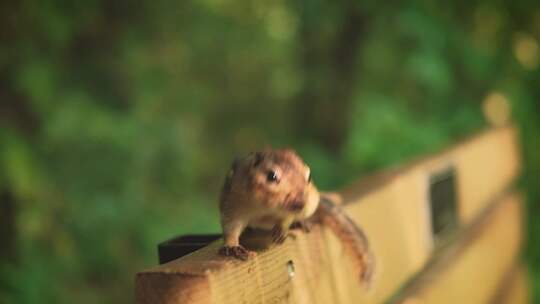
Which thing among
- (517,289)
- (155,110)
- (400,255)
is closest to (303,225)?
(400,255)

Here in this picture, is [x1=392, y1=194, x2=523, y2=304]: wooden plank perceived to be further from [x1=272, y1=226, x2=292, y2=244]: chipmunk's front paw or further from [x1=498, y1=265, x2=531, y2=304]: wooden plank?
[x1=272, y1=226, x2=292, y2=244]: chipmunk's front paw

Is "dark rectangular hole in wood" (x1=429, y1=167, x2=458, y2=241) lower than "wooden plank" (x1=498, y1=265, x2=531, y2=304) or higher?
higher

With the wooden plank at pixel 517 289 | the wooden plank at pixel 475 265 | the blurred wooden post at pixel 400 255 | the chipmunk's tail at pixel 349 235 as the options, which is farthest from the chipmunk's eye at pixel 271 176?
the wooden plank at pixel 517 289

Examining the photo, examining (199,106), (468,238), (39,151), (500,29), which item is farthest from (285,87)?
(468,238)

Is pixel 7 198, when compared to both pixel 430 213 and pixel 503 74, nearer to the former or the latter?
pixel 430 213

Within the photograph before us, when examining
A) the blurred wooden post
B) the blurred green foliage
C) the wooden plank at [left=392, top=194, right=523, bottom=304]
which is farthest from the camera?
the blurred green foliage

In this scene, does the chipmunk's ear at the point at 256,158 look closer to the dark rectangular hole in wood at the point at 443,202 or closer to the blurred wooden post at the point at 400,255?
the blurred wooden post at the point at 400,255

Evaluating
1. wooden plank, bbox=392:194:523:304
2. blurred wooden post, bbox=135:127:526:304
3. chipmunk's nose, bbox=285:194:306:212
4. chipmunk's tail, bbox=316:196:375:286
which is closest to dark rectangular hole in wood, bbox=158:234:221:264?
blurred wooden post, bbox=135:127:526:304
